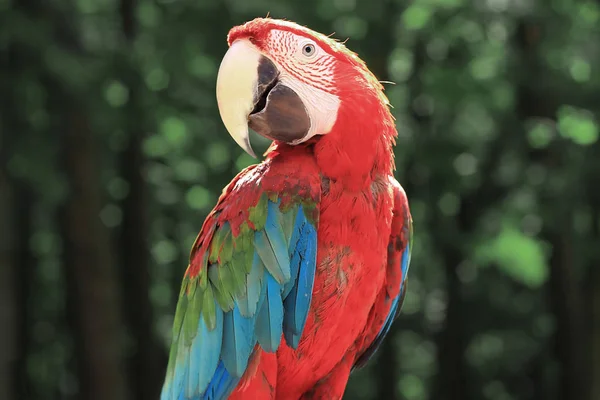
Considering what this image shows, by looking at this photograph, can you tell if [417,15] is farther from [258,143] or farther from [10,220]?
[10,220]

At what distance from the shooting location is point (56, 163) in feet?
27.4

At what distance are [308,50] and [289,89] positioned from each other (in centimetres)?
17

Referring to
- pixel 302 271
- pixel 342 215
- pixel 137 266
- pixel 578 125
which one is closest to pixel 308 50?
pixel 342 215

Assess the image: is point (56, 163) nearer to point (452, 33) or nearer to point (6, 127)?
point (6, 127)

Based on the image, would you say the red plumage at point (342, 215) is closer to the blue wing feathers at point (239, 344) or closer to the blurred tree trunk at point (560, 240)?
the blue wing feathers at point (239, 344)

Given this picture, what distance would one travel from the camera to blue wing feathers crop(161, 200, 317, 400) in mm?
2650

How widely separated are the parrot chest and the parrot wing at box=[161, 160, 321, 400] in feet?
0.21

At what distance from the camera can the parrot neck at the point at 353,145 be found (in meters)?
2.62

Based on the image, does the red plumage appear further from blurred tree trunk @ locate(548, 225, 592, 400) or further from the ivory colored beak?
blurred tree trunk @ locate(548, 225, 592, 400)

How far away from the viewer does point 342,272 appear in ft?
8.82

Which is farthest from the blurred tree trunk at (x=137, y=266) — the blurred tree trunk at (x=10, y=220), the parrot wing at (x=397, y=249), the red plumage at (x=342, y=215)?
the red plumage at (x=342, y=215)

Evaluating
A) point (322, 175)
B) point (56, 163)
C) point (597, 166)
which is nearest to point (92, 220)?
point (56, 163)

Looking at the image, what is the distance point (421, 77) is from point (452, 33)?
0.65 m

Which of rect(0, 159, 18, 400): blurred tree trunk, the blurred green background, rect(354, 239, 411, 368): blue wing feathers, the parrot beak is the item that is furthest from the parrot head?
rect(0, 159, 18, 400): blurred tree trunk
